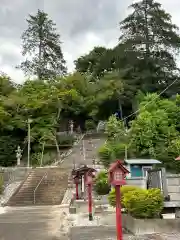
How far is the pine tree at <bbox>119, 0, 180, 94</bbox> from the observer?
43.0 meters

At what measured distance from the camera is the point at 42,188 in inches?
1112

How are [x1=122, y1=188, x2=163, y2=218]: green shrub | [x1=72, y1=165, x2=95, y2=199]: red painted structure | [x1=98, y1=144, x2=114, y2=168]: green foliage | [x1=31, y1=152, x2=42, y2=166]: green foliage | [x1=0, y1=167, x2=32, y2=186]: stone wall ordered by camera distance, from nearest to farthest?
[x1=122, y1=188, x2=163, y2=218]: green shrub < [x1=72, y1=165, x2=95, y2=199]: red painted structure < [x1=0, y1=167, x2=32, y2=186]: stone wall < [x1=98, y1=144, x2=114, y2=168]: green foliage < [x1=31, y1=152, x2=42, y2=166]: green foliage

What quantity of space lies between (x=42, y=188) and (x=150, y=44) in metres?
22.9

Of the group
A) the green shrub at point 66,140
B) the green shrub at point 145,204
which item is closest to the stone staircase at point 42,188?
the green shrub at point 66,140

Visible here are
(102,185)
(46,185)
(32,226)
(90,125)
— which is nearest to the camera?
(32,226)

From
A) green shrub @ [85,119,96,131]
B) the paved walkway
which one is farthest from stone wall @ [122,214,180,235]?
green shrub @ [85,119,96,131]

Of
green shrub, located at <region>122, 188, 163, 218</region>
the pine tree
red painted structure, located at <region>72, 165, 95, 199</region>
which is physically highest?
the pine tree

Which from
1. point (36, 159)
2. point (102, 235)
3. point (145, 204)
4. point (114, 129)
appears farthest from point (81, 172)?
point (36, 159)

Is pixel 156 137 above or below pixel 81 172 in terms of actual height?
above

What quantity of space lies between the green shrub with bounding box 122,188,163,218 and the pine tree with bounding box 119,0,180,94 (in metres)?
31.7

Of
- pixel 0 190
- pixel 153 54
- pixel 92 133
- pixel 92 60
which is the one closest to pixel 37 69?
pixel 92 60

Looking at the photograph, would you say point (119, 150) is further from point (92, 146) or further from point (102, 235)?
point (102, 235)

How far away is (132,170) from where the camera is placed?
793 inches

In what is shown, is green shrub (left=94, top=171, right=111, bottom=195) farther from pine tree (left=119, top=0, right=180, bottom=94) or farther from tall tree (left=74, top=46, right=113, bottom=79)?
tall tree (left=74, top=46, right=113, bottom=79)
